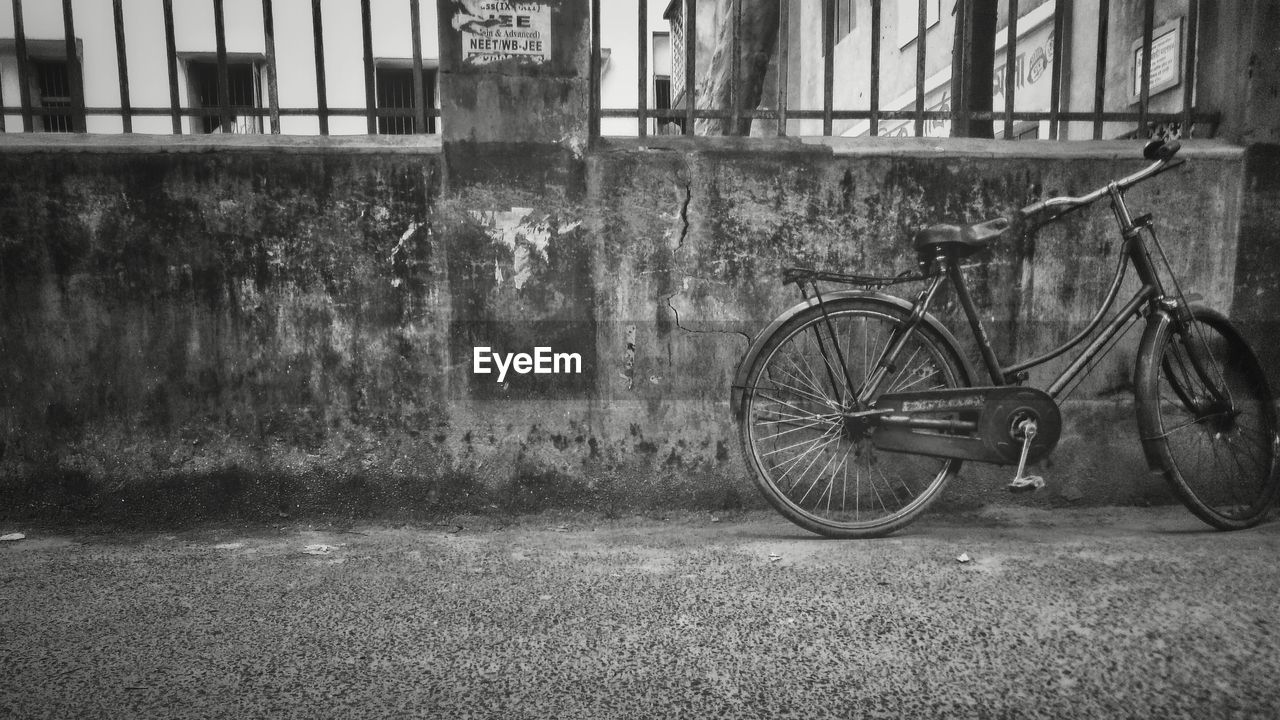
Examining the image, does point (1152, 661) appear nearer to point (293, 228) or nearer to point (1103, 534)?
point (1103, 534)

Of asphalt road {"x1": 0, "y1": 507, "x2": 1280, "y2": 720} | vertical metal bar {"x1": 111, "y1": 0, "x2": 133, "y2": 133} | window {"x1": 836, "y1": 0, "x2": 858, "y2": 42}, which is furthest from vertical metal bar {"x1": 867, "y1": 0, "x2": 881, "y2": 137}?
window {"x1": 836, "y1": 0, "x2": 858, "y2": 42}

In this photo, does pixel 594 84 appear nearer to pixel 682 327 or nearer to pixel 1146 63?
→ pixel 682 327

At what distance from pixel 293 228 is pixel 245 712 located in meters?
2.09

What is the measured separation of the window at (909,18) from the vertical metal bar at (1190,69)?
7.58 metres

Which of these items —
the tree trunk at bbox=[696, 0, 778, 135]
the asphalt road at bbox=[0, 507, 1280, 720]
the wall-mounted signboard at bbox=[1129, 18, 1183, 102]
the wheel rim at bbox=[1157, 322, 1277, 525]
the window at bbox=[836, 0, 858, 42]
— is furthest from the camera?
the window at bbox=[836, 0, 858, 42]

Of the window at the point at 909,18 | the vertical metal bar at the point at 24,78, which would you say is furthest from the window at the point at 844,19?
the vertical metal bar at the point at 24,78

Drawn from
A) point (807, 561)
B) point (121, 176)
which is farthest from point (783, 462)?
point (121, 176)

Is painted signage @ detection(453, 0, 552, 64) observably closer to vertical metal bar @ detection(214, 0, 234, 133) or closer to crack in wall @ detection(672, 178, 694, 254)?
crack in wall @ detection(672, 178, 694, 254)

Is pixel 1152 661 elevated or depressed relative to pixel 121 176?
depressed

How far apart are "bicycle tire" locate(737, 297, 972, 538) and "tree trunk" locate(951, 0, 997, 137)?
1315 mm

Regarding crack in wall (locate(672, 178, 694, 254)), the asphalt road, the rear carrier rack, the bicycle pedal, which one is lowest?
the asphalt road

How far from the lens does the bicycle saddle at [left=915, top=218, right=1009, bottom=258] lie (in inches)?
104

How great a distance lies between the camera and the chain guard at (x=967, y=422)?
2.69 meters

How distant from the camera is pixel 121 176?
9.66 feet
